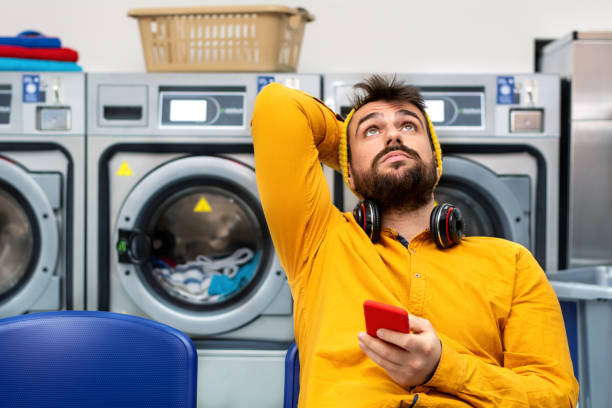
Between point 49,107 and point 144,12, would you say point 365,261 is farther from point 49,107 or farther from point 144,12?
point 49,107

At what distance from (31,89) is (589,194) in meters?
2.10

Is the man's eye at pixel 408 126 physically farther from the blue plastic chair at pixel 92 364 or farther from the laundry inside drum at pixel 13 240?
the laundry inside drum at pixel 13 240

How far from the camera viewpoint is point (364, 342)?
0.90 m

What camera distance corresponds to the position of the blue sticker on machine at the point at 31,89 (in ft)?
6.45

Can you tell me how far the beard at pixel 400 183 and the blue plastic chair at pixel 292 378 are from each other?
41 cm

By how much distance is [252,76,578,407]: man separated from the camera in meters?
1.01

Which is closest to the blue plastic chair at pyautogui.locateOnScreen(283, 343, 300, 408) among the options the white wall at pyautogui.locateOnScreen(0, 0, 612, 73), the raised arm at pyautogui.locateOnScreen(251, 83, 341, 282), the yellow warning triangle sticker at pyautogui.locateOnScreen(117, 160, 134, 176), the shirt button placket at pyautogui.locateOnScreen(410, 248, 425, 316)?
the raised arm at pyautogui.locateOnScreen(251, 83, 341, 282)

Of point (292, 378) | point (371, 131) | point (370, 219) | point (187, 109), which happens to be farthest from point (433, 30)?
point (292, 378)

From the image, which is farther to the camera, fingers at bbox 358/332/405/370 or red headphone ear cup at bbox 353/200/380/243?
red headphone ear cup at bbox 353/200/380/243

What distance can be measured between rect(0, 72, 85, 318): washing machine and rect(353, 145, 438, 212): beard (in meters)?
1.17

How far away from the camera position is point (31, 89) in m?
1.97

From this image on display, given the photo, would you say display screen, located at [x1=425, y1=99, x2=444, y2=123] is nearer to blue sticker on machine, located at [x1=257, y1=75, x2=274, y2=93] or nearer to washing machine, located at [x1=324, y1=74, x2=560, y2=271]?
washing machine, located at [x1=324, y1=74, x2=560, y2=271]

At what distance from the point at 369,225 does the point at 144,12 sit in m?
1.23

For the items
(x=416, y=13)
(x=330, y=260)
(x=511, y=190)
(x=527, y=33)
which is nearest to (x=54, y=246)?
(x=330, y=260)
